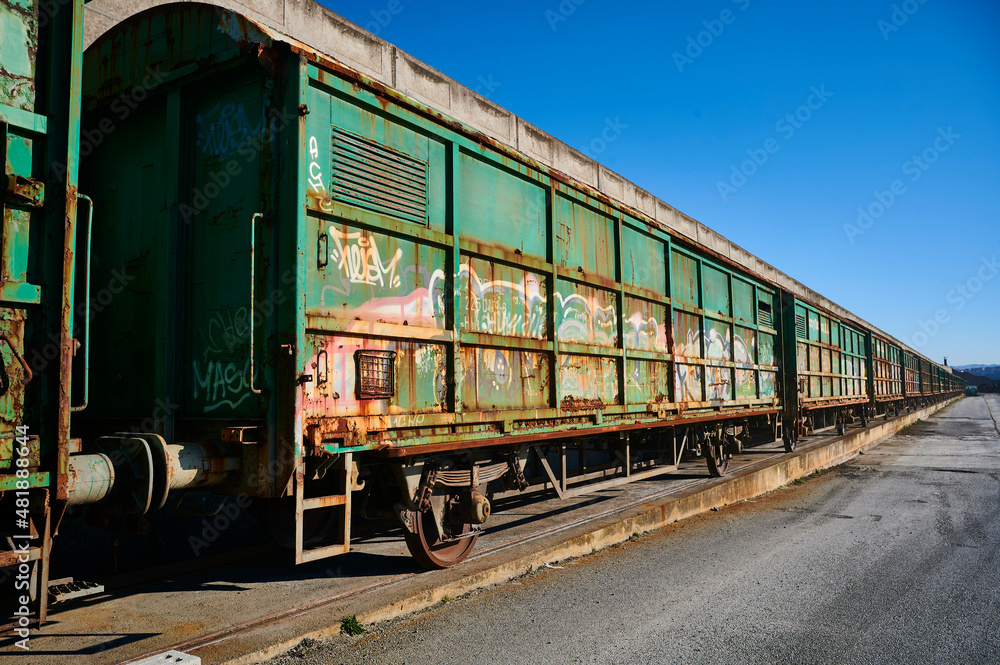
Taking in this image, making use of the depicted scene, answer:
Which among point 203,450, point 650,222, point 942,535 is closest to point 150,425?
point 203,450

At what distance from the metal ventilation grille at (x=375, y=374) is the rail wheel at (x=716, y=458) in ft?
22.2

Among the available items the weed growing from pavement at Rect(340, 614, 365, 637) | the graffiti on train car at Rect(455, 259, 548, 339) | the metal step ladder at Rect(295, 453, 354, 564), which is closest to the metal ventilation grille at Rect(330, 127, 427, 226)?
the graffiti on train car at Rect(455, 259, 548, 339)

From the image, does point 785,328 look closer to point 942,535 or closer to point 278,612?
point 942,535

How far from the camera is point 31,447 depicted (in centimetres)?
286

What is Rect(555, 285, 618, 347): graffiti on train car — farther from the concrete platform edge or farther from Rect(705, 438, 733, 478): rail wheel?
Rect(705, 438, 733, 478): rail wheel

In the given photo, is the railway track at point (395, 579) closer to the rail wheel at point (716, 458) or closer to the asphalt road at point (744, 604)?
the rail wheel at point (716, 458)

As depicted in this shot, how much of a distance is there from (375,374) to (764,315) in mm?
10079

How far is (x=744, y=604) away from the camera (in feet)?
14.7

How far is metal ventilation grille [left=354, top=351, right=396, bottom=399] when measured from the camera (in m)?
4.25

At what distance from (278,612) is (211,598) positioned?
0.65 metres

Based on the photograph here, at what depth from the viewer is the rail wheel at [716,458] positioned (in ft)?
32.7

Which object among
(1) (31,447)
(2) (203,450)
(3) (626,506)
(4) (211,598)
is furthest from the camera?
(3) (626,506)

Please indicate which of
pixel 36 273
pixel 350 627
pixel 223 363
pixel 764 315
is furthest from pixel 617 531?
pixel 764 315

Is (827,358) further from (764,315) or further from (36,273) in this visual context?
(36,273)
